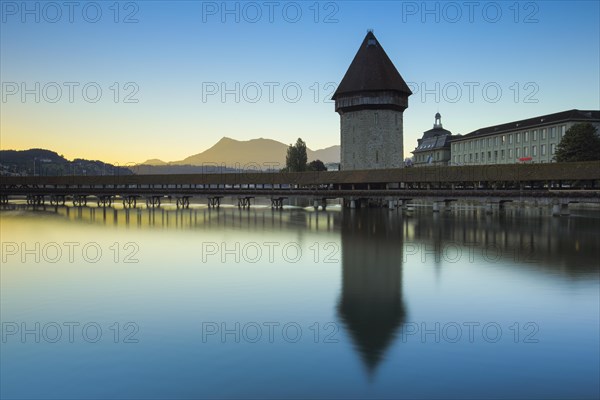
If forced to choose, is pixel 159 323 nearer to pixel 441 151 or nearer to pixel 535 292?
pixel 535 292

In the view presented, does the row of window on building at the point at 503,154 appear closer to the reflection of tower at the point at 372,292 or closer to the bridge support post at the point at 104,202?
the reflection of tower at the point at 372,292

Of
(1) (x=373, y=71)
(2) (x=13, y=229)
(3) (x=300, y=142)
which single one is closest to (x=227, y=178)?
(1) (x=373, y=71)

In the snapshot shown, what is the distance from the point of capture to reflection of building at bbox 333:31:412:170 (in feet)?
148

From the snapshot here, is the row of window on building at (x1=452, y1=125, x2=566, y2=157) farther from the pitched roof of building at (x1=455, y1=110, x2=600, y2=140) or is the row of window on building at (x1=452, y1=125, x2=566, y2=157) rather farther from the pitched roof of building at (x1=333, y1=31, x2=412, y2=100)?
the pitched roof of building at (x1=333, y1=31, x2=412, y2=100)

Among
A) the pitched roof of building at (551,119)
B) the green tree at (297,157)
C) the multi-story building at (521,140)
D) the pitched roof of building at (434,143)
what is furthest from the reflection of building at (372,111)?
the pitched roof of building at (434,143)

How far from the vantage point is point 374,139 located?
1789 inches

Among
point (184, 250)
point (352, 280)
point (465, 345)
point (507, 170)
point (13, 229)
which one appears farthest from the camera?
point (507, 170)

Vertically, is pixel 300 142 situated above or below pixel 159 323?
above

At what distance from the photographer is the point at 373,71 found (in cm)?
4575

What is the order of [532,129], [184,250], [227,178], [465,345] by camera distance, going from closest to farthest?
[465,345]
[184,250]
[227,178]
[532,129]

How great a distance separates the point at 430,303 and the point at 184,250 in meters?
11.2

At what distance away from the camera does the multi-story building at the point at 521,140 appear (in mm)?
51344

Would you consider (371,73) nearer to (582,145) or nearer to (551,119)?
(582,145)

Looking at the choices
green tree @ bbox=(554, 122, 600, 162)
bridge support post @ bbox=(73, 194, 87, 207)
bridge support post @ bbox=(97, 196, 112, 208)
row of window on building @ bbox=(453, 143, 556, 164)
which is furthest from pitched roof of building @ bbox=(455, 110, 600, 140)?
bridge support post @ bbox=(73, 194, 87, 207)
